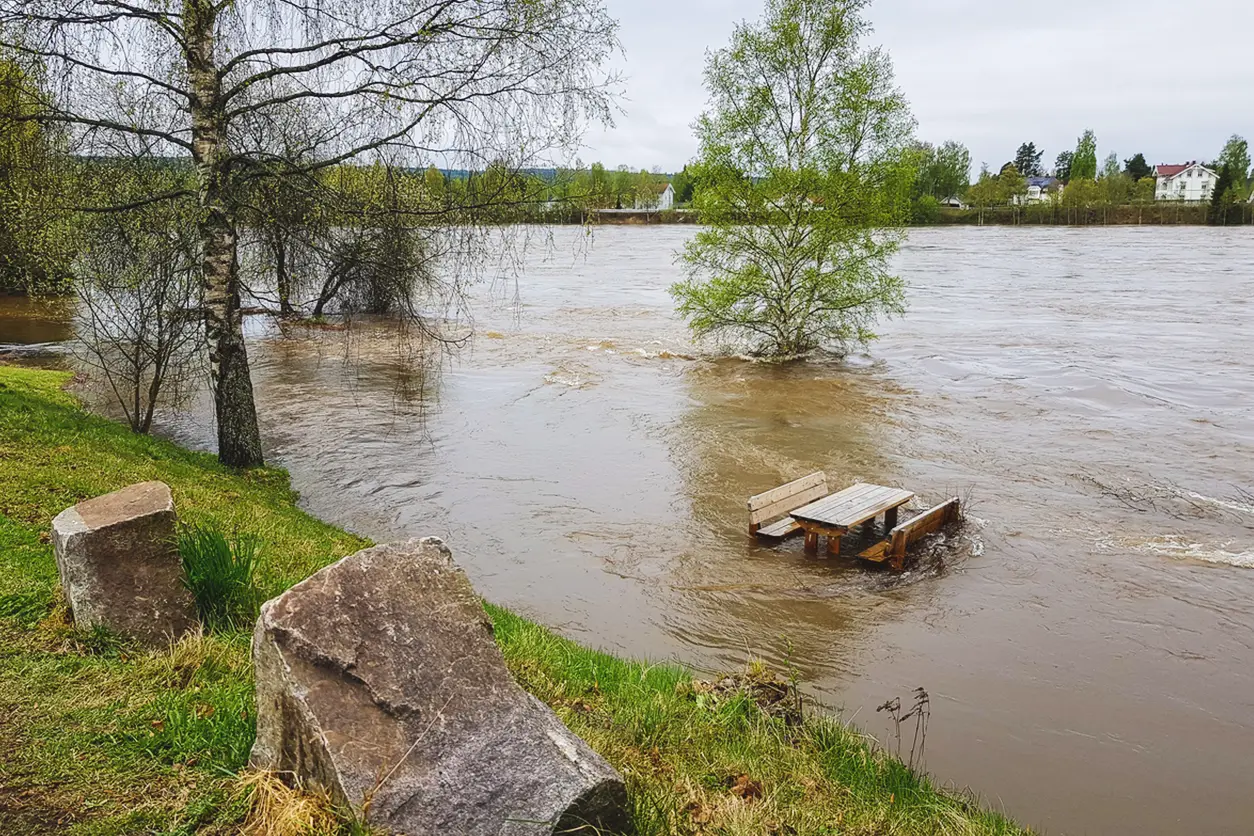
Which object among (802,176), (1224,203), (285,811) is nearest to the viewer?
(285,811)

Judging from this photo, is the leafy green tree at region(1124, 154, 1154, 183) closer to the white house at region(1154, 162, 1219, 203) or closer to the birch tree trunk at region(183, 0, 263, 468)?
the white house at region(1154, 162, 1219, 203)

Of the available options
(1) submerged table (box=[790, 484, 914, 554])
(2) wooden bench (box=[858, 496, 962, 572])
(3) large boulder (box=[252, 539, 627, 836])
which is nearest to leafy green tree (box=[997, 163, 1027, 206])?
(1) submerged table (box=[790, 484, 914, 554])

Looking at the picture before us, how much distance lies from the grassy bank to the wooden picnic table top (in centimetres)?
408

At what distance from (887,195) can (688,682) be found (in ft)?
61.7

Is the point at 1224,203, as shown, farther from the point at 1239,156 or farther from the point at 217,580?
the point at 217,580

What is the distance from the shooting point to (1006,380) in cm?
2227

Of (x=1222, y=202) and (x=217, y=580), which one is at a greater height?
(x=1222, y=202)

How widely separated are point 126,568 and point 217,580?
24.7 inches

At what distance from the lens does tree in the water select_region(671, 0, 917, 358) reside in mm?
21984

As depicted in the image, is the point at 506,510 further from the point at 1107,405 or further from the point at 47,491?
the point at 1107,405

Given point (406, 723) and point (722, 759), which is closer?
point (406, 723)

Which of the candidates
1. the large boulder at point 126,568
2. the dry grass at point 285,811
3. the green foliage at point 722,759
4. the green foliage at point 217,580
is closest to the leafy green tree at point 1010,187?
the green foliage at point 722,759

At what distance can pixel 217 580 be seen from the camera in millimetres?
5523

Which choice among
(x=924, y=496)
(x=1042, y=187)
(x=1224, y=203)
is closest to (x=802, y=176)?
(x=924, y=496)
